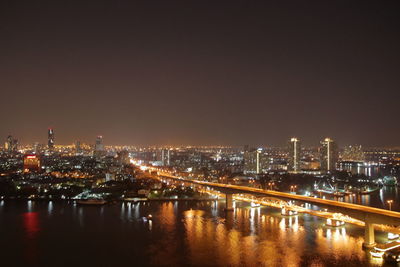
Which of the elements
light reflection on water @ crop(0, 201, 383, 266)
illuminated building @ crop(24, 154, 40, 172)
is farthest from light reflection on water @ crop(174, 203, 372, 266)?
illuminated building @ crop(24, 154, 40, 172)

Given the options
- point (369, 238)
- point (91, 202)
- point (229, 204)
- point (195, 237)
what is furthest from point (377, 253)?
point (91, 202)

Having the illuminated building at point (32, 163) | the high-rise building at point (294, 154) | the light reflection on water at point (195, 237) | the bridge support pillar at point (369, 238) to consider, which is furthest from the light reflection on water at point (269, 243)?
the high-rise building at point (294, 154)

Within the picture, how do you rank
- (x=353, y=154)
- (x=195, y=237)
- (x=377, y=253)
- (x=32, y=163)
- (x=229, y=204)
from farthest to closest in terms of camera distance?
(x=353, y=154)
(x=32, y=163)
(x=229, y=204)
(x=195, y=237)
(x=377, y=253)

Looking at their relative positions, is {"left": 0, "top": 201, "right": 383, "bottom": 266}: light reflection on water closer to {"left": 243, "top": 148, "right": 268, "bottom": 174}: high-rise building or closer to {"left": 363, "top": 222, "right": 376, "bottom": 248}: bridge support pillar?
{"left": 363, "top": 222, "right": 376, "bottom": 248}: bridge support pillar

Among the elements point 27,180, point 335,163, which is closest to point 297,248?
point 27,180

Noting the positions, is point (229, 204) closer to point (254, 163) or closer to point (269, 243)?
point (269, 243)
